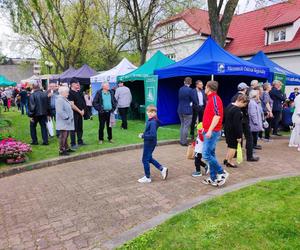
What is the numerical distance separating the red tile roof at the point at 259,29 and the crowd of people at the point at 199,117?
14826 millimetres

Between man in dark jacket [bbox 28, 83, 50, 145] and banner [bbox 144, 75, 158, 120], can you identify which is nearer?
man in dark jacket [bbox 28, 83, 50, 145]

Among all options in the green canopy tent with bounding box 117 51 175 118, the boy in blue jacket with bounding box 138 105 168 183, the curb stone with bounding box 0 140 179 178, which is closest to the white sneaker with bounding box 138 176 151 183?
the boy in blue jacket with bounding box 138 105 168 183

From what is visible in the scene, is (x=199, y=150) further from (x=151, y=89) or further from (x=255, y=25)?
(x=255, y=25)

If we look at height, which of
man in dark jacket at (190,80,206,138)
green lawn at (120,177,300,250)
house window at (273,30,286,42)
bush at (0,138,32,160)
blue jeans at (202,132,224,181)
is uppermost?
house window at (273,30,286,42)

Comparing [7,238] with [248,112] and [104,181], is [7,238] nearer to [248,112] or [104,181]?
[104,181]

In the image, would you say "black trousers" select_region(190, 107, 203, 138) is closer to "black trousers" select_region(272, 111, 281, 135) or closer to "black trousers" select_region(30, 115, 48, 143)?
"black trousers" select_region(272, 111, 281, 135)

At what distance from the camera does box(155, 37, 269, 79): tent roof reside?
1025cm

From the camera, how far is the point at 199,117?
10.3m

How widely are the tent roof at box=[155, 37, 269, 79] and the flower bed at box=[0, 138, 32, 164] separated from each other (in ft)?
19.2

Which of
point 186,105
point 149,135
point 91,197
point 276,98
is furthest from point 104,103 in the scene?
point 276,98

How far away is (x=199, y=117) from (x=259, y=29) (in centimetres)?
2249

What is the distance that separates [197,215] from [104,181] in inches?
97.1

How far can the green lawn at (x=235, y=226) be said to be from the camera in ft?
11.1

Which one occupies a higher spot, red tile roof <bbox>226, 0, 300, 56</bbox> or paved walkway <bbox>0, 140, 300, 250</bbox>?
red tile roof <bbox>226, 0, 300, 56</bbox>
